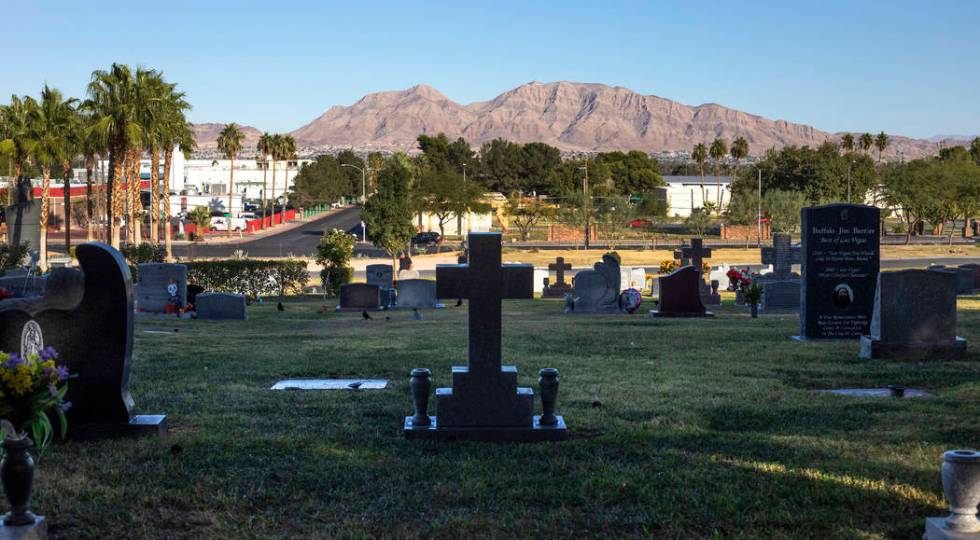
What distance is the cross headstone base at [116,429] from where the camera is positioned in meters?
8.91

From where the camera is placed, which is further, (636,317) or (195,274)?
(195,274)

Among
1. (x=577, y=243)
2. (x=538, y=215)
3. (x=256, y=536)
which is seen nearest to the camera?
(x=256, y=536)

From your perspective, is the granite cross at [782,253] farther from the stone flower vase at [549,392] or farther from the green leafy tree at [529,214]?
the green leafy tree at [529,214]

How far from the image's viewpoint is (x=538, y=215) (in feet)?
322

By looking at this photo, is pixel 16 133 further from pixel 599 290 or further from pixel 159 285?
pixel 599 290

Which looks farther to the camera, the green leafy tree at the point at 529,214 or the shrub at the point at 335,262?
the green leafy tree at the point at 529,214

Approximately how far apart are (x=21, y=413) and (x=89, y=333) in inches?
108

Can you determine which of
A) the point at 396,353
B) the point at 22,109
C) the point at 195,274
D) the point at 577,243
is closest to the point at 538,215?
the point at 577,243

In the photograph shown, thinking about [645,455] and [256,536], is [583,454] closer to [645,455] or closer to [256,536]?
[645,455]

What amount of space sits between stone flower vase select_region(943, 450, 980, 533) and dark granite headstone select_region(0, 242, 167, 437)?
624 centimetres

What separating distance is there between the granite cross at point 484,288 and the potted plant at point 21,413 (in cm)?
371

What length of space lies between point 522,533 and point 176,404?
5.53 m

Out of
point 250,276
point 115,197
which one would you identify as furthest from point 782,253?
point 115,197

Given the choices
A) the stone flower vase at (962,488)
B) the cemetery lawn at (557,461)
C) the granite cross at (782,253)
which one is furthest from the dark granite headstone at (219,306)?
the granite cross at (782,253)
